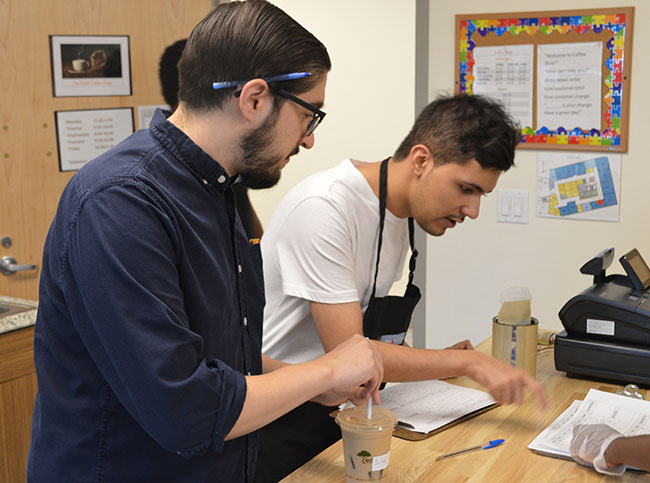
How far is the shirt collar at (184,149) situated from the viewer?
3.72ft

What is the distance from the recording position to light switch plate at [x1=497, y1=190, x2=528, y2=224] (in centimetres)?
288

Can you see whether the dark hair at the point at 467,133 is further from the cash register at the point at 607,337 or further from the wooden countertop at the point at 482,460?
the wooden countertop at the point at 482,460

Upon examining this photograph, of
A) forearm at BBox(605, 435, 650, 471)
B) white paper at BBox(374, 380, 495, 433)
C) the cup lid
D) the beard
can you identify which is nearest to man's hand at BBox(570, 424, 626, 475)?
forearm at BBox(605, 435, 650, 471)

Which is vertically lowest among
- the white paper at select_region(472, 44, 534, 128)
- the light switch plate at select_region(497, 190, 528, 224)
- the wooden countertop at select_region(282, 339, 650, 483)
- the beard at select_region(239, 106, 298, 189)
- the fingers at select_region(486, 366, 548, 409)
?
the wooden countertop at select_region(282, 339, 650, 483)

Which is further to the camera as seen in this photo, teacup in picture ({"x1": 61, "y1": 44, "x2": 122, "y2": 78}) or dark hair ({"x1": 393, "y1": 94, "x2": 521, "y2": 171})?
teacup in picture ({"x1": 61, "y1": 44, "x2": 122, "y2": 78})

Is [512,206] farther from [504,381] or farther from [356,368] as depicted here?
[356,368]

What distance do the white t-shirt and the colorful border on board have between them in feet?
3.87

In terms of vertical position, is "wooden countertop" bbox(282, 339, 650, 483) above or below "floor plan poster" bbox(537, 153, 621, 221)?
below

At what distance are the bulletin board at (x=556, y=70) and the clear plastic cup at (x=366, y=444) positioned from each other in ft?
5.96

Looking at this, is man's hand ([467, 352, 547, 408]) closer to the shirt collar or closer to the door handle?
the shirt collar

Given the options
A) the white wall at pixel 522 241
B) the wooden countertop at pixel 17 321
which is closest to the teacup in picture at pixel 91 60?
the wooden countertop at pixel 17 321

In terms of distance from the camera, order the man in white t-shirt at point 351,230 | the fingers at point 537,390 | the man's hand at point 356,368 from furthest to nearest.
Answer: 1. the man in white t-shirt at point 351,230
2. the fingers at point 537,390
3. the man's hand at point 356,368

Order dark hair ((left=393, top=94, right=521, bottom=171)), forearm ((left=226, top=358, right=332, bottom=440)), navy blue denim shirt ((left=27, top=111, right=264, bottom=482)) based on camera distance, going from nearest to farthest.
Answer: navy blue denim shirt ((left=27, top=111, right=264, bottom=482))
forearm ((left=226, top=358, right=332, bottom=440))
dark hair ((left=393, top=94, right=521, bottom=171))

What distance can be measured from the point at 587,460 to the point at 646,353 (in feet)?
1.78
